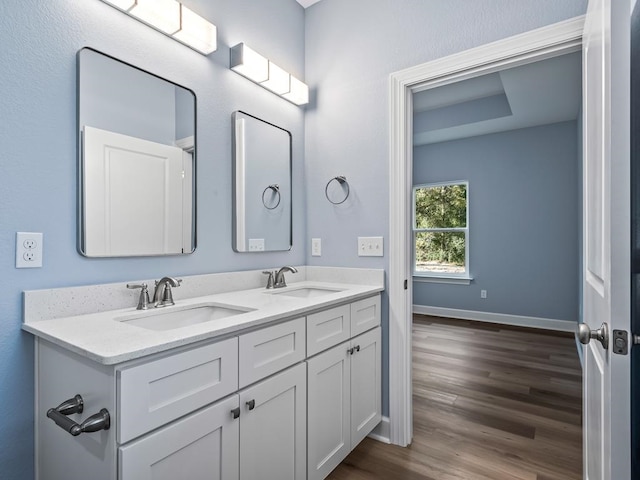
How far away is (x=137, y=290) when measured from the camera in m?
1.50

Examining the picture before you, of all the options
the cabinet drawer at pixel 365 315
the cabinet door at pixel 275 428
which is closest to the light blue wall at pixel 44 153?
the cabinet door at pixel 275 428

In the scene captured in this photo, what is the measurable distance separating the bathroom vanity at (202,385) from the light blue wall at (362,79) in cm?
62

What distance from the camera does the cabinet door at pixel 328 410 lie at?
153 cm

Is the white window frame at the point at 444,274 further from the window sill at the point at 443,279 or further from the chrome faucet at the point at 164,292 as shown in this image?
the chrome faucet at the point at 164,292

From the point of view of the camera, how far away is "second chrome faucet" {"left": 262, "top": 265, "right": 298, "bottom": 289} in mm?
2064

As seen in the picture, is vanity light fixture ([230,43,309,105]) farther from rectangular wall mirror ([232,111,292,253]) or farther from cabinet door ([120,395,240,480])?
cabinet door ([120,395,240,480])

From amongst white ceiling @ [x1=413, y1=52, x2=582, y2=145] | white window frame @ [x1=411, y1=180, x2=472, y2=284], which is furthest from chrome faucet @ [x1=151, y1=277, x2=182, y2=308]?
white window frame @ [x1=411, y1=180, x2=472, y2=284]

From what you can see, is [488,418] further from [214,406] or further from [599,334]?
[214,406]

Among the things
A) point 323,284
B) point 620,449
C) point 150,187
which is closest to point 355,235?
point 323,284

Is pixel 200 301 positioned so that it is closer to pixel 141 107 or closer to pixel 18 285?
pixel 18 285

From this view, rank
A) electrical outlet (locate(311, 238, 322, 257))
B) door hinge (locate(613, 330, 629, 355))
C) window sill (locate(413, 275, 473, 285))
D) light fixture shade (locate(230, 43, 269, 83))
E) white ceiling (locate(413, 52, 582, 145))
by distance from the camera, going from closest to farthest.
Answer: door hinge (locate(613, 330, 629, 355))
light fixture shade (locate(230, 43, 269, 83))
electrical outlet (locate(311, 238, 322, 257))
white ceiling (locate(413, 52, 582, 145))
window sill (locate(413, 275, 473, 285))

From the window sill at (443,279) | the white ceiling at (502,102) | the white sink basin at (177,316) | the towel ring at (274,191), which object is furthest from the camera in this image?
the window sill at (443,279)

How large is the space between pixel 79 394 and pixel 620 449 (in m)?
1.33

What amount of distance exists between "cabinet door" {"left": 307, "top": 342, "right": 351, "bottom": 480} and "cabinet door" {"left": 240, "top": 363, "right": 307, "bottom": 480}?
55mm
